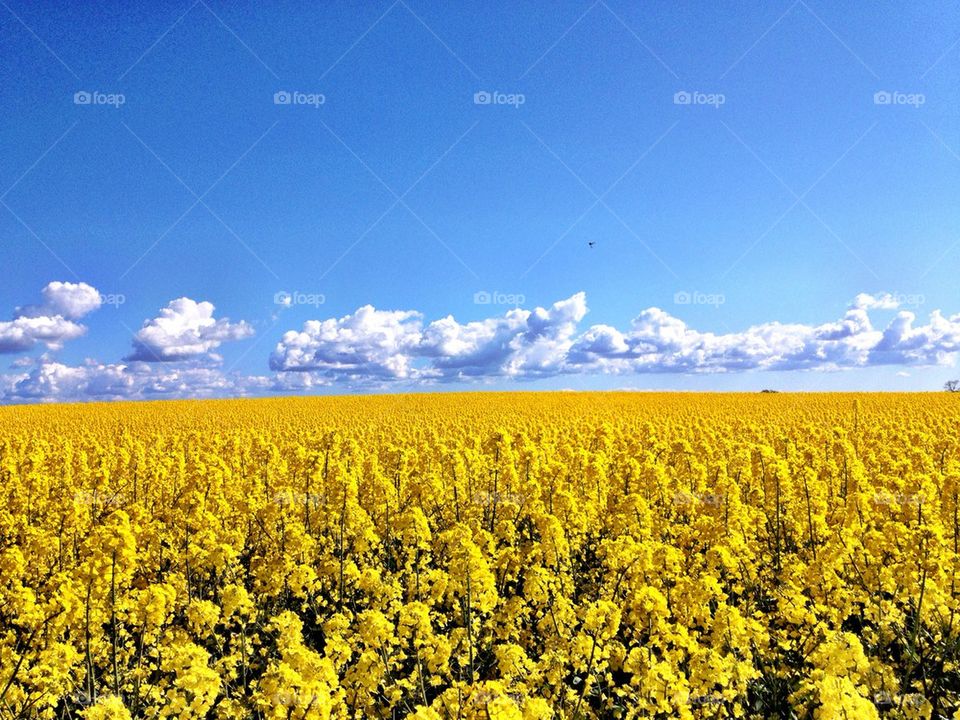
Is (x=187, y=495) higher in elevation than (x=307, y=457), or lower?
lower

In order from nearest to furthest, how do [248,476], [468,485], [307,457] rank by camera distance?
[307,457] → [468,485] → [248,476]

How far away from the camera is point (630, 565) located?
6.95 m

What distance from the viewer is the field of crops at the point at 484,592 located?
5730 millimetres

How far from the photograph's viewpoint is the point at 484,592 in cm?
704

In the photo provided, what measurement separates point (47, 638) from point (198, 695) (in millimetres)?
3123

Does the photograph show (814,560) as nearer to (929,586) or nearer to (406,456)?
(929,586)

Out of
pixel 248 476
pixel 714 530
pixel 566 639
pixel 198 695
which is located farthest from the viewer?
pixel 248 476

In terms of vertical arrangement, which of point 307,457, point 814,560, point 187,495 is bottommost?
point 814,560

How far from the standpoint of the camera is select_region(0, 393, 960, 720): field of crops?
18.8 feet

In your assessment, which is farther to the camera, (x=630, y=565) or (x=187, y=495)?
(x=187, y=495)

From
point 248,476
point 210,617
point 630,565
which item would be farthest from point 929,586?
point 248,476

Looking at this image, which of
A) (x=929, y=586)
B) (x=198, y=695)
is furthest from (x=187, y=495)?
(x=929, y=586)

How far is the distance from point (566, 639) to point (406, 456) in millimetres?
7856

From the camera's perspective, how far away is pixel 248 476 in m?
16.6
